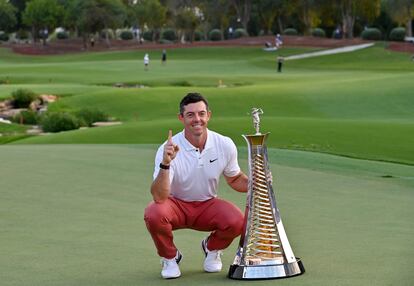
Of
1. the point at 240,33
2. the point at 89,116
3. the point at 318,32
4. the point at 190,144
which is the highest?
the point at 190,144

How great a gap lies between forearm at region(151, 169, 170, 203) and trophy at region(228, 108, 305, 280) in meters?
0.60

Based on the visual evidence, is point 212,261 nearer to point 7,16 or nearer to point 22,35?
point 7,16

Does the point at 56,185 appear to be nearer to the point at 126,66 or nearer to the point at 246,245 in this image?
the point at 246,245

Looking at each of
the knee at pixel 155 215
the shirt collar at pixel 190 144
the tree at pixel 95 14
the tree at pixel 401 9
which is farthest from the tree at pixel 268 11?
the knee at pixel 155 215

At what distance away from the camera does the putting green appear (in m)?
7.67

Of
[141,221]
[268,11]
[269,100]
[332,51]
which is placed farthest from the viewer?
[268,11]

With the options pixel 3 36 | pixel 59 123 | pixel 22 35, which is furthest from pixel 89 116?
pixel 22 35

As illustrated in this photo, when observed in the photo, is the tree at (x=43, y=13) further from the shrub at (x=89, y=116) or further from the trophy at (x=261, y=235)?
the trophy at (x=261, y=235)

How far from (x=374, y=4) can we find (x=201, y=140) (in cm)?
8727

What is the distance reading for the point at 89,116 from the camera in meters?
33.6

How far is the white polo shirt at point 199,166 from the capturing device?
25.0 ft

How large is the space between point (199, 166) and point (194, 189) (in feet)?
0.82

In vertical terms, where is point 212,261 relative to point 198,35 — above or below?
above

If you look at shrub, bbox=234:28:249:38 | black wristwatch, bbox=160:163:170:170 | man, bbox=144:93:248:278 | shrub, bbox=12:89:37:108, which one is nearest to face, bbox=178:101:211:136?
man, bbox=144:93:248:278
